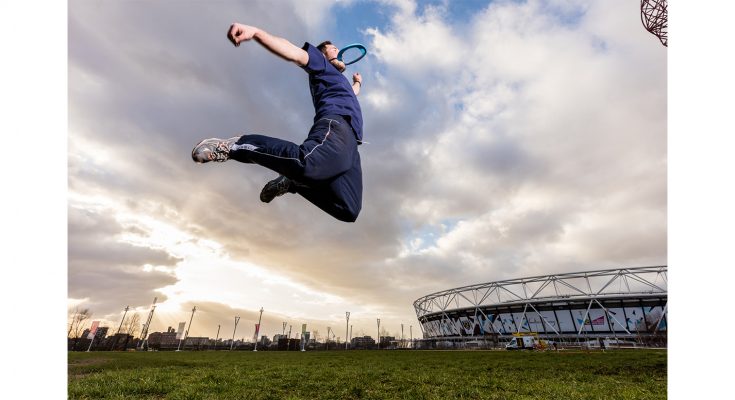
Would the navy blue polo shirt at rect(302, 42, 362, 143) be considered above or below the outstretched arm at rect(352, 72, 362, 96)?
below

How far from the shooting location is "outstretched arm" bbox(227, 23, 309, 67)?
2910 mm

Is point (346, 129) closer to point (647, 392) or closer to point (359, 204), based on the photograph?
point (359, 204)

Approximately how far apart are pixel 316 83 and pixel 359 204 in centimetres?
129

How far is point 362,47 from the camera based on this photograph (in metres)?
4.36

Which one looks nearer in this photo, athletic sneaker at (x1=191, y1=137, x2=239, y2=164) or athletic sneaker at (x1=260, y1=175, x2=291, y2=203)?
athletic sneaker at (x1=191, y1=137, x2=239, y2=164)

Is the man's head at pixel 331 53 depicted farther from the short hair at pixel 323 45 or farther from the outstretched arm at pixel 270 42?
the outstretched arm at pixel 270 42

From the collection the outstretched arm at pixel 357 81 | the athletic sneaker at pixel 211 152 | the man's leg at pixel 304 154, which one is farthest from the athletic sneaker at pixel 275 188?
the outstretched arm at pixel 357 81

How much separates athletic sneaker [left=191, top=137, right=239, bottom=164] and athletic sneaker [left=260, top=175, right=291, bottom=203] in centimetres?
85

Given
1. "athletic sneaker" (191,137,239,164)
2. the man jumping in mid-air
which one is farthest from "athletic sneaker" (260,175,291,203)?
"athletic sneaker" (191,137,239,164)

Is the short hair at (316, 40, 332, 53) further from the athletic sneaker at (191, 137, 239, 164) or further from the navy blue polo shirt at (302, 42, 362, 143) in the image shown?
the athletic sneaker at (191, 137, 239, 164)

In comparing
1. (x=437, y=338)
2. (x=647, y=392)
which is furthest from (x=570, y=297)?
(x=647, y=392)

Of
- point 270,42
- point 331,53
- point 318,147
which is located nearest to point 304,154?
point 318,147

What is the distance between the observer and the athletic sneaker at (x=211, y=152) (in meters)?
3.12

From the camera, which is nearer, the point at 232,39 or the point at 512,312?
the point at 232,39
